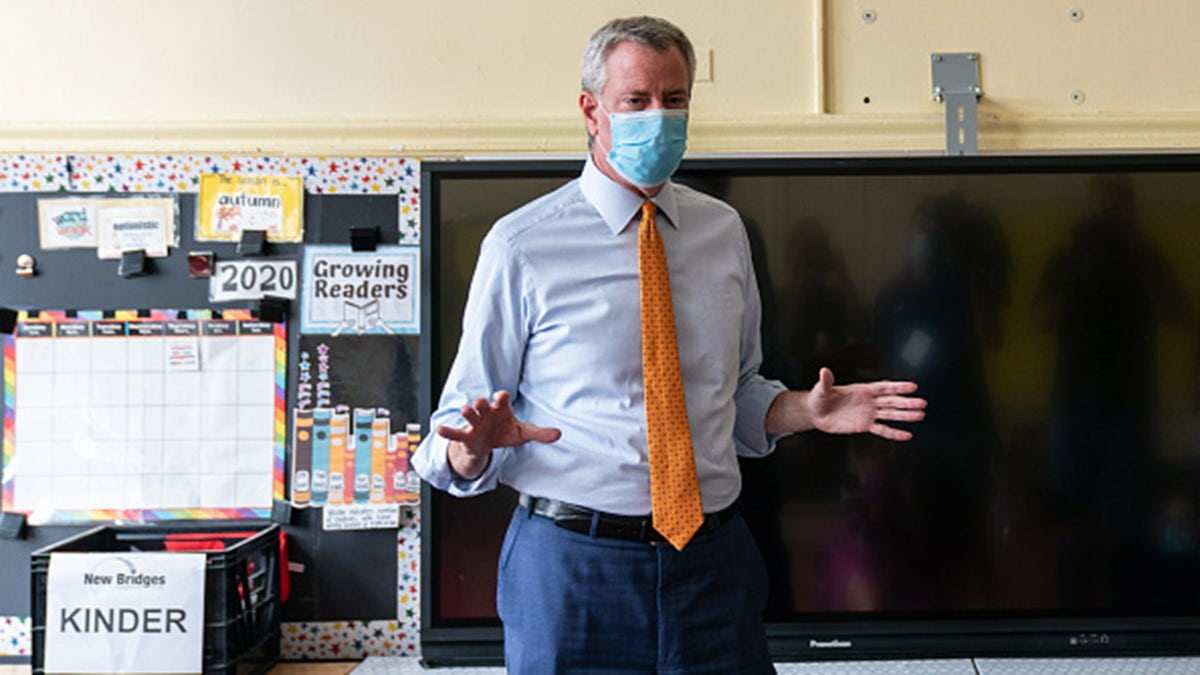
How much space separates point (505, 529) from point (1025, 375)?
37.6 inches

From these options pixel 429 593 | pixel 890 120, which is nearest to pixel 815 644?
pixel 429 593

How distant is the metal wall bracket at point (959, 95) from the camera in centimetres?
188

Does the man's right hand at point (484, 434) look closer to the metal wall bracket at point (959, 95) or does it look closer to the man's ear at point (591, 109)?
the man's ear at point (591, 109)

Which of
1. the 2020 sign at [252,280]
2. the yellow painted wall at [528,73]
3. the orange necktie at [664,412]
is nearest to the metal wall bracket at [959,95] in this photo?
the yellow painted wall at [528,73]

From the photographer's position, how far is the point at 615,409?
4.29 ft

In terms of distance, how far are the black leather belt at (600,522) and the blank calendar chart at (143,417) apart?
2.64 feet

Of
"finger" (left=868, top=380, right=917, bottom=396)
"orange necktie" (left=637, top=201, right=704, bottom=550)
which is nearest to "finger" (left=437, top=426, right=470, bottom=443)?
"orange necktie" (left=637, top=201, right=704, bottom=550)

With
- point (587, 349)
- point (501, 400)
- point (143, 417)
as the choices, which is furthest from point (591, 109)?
point (143, 417)

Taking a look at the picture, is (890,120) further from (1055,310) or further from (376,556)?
(376,556)

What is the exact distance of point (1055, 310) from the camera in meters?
1.66

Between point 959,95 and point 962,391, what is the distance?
0.63 m

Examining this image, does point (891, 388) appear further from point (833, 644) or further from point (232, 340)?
point (232, 340)

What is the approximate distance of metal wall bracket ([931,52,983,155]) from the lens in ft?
6.17

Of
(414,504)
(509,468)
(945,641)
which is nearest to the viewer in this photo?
(509,468)
